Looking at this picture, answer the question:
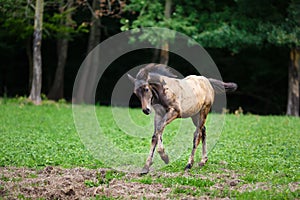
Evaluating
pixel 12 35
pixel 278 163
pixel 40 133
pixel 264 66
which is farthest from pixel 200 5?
pixel 278 163

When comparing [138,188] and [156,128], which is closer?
[138,188]

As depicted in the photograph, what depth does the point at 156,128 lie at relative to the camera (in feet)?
29.3

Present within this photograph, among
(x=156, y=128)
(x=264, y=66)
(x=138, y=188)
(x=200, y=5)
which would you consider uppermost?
(x=200, y=5)

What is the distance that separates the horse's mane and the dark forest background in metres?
8.57

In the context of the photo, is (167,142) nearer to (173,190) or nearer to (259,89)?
(173,190)

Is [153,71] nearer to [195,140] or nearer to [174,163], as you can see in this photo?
[195,140]

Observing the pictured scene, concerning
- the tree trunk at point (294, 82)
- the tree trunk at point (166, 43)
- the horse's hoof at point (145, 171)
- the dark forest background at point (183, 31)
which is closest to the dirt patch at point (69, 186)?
the horse's hoof at point (145, 171)

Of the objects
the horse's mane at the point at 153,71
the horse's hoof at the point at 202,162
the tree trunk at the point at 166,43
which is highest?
the tree trunk at the point at 166,43

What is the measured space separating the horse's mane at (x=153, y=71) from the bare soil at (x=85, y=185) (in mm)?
1607

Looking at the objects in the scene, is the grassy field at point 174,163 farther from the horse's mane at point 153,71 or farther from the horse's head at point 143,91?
the horse's mane at point 153,71

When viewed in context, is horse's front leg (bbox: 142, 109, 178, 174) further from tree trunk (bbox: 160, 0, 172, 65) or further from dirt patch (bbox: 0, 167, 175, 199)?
tree trunk (bbox: 160, 0, 172, 65)

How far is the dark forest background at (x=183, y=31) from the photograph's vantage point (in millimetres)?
22859

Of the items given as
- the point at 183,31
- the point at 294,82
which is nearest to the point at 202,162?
the point at 183,31

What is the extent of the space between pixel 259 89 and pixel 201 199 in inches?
970
